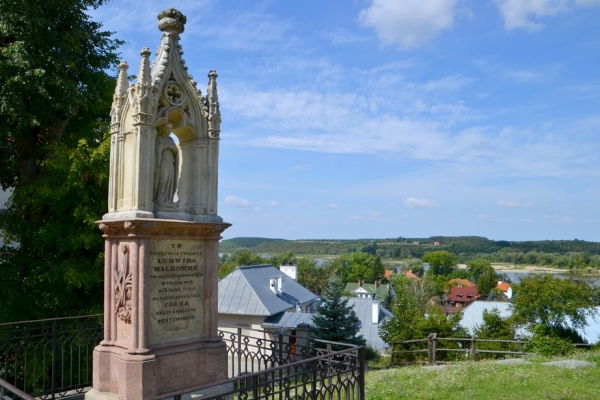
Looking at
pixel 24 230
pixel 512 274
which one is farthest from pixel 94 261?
pixel 512 274

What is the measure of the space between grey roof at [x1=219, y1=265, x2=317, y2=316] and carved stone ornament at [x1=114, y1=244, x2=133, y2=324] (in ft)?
84.6

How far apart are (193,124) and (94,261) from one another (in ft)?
24.4

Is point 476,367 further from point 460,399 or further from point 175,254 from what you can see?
point 175,254

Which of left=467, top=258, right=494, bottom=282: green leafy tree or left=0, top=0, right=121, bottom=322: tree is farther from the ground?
left=0, top=0, right=121, bottom=322: tree

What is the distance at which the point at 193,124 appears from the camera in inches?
290

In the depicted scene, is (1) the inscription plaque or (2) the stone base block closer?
(2) the stone base block

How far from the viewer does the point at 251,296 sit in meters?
33.1

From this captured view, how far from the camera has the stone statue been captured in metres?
7.00

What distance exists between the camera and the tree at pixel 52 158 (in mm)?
11836

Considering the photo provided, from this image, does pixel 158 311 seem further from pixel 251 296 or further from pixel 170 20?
pixel 251 296

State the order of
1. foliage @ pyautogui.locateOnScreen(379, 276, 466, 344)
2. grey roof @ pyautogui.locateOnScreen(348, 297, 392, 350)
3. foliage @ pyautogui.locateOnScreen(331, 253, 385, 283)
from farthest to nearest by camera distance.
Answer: foliage @ pyautogui.locateOnScreen(331, 253, 385, 283) < grey roof @ pyautogui.locateOnScreen(348, 297, 392, 350) < foliage @ pyautogui.locateOnScreen(379, 276, 466, 344)

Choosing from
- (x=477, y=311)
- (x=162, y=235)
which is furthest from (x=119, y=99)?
(x=477, y=311)

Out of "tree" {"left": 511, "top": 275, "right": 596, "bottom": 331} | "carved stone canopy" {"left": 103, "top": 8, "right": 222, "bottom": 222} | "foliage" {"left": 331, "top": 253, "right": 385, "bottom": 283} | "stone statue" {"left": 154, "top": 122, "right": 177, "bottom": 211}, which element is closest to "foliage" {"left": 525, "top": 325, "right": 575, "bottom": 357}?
"tree" {"left": 511, "top": 275, "right": 596, "bottom": 331}

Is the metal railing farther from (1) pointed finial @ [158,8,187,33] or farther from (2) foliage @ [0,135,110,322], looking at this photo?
(1) pointed finial @ [158,8,187,33]
